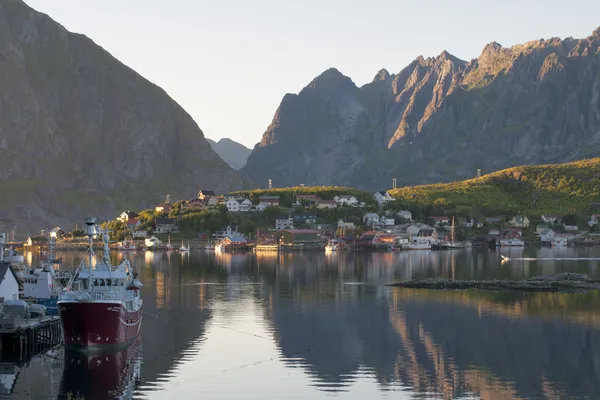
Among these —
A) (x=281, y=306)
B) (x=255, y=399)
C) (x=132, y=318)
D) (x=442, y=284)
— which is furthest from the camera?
(x=442, y=284)

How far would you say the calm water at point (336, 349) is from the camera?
5594cm

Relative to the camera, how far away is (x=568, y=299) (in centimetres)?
9831

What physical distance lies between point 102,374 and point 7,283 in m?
16.3

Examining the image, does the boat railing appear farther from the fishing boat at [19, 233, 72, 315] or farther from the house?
the fishing boat at [19, 233, 72, 315]

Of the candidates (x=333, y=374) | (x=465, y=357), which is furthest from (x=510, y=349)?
(x=333, y=374)

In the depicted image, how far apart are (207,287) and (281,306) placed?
2126 centimetres

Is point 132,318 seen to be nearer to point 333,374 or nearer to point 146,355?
point 146,355

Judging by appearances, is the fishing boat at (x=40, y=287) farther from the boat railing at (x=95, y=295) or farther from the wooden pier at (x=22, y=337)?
the boat railing at (x=95, y=295)

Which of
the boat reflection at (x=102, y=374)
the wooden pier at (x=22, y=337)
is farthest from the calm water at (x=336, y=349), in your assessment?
the wooden pier at (x=22, y=337)

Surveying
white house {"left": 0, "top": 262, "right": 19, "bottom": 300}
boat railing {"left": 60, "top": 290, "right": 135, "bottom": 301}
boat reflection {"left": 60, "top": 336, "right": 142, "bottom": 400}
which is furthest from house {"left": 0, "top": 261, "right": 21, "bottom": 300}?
boat reflection {"left": 60, "top": 336, "right": 142, "bottom": 400}

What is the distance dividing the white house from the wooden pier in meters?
4.01

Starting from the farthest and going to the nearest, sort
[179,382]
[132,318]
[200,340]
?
1. [200,340]
2. [132,318]
3. [179,382]

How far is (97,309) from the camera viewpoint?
207ft

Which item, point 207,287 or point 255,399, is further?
point 207,287
